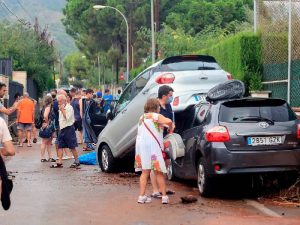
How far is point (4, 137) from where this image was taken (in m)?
7.21

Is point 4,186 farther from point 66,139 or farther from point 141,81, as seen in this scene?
point 66,139

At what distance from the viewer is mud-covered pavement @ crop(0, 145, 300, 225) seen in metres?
9.02

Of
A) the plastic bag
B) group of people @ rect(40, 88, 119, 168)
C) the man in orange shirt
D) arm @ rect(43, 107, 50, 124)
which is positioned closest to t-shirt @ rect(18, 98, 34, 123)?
the man in orange shirt

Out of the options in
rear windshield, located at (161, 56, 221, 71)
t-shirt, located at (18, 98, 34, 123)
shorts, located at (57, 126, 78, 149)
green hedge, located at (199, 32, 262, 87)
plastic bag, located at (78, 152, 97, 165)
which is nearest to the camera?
rear windshield, located at (161, 56, 221, 71)

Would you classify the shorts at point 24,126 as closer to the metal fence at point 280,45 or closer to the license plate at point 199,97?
the metal fence at point 280,45

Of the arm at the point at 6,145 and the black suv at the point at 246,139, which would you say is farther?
the black suv at the point at 246,139

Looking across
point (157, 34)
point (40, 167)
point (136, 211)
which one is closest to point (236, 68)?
point (40, 167)

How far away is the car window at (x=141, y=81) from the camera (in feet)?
47.0

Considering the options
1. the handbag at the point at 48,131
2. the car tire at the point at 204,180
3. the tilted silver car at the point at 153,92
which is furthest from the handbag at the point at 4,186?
the handbag at the point at 48,131

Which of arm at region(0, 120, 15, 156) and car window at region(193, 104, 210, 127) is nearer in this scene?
arm at region(0, 120, 15, 156)

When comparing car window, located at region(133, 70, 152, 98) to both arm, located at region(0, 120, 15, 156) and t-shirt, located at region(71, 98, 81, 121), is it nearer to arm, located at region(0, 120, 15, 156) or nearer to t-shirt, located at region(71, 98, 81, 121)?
t-shirt, located at region(71, 98, 81, 121)

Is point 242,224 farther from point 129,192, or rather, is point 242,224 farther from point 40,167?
point 40,167

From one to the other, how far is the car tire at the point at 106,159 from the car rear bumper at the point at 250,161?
14.7 feet

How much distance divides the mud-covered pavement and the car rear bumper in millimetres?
499
